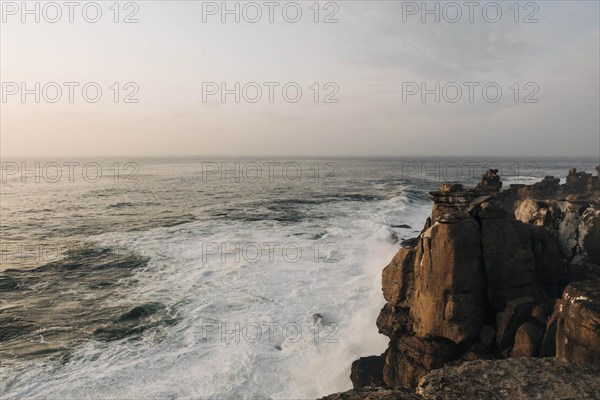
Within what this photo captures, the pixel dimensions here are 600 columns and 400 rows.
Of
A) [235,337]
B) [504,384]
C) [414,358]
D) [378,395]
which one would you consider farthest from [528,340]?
[235,337]

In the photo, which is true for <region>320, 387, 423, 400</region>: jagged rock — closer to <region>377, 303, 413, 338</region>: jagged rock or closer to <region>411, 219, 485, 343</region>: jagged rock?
<region>411, 219, 485, 343</region>: jagged rock

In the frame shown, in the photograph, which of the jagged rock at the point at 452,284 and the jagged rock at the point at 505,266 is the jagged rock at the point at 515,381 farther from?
the jagged rock at the point at 505,266

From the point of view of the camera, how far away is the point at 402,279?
43.9ft

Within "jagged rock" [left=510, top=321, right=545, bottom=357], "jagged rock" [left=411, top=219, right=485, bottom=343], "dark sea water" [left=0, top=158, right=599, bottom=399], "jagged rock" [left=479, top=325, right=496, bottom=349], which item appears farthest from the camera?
"dark sea water" [left=0, top=158, right=599, bottom=399]

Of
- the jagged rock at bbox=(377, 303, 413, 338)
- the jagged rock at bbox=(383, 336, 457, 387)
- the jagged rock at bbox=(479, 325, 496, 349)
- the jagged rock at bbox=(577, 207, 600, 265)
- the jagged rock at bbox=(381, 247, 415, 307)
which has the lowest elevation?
the jagged rock at bbox=(383, 336, 457, 387)

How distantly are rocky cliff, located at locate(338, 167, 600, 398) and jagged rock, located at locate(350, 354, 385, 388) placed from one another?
0.12ft

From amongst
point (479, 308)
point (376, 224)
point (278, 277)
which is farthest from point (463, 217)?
point (376, 224)

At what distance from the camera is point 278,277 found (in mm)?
23672

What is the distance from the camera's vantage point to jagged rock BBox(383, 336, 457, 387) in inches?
450

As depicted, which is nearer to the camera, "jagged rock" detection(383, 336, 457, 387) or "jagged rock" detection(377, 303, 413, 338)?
"jagged rock" detection(383, 336, 457, 387)

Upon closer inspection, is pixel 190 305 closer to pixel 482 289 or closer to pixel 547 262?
pixel 482 289

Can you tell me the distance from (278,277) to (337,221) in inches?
725

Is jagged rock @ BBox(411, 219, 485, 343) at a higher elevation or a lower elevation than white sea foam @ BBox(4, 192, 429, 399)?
higher

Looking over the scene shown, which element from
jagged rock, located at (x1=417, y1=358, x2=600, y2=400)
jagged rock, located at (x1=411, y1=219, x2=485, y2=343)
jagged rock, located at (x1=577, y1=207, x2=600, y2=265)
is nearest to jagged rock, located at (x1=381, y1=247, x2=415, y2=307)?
jagged rock, located at (x1=411, y1=219, x2=485, y2=343)
